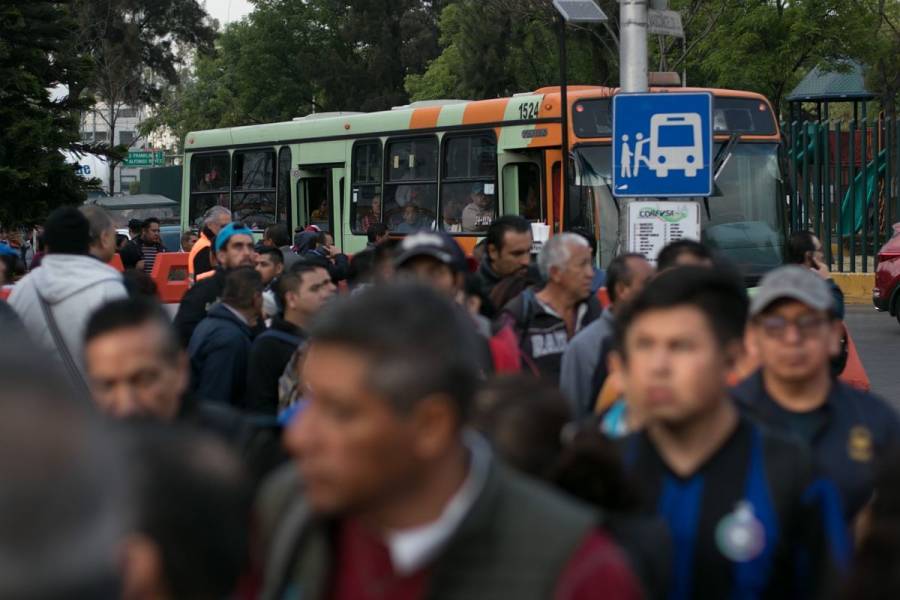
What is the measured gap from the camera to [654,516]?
3.07m

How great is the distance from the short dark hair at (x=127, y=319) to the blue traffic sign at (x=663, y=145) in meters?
6.48

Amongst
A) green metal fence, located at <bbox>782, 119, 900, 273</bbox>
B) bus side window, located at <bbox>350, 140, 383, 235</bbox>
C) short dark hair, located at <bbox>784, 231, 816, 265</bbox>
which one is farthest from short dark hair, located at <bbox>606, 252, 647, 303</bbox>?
green metal fence, located at <bbox>782, 119, 900, 273</bbox>

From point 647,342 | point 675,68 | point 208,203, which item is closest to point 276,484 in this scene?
point 647,342

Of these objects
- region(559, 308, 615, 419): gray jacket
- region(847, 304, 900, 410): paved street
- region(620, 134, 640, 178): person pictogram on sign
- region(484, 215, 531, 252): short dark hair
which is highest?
region(620, 134, 640, 178): person pictogram on sign

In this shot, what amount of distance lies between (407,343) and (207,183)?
74.1 ft

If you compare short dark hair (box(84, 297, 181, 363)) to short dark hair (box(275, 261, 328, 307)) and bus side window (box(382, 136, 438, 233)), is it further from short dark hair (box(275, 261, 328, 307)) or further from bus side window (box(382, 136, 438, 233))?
bus side window (box(382, 136, 438, 233))

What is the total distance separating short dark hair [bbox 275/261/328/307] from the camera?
7.09 meters

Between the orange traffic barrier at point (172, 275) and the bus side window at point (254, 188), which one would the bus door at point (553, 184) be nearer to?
the orange traffic barrier at point (172, 275)

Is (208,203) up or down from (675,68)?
down

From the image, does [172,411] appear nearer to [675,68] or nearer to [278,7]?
[675,68]

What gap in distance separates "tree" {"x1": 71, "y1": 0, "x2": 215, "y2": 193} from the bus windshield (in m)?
31.2

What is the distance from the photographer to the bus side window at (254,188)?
22.6 meters

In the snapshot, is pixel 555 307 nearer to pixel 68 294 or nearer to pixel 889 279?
pixel 68 294

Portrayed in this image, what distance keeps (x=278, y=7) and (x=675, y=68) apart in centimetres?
3570
